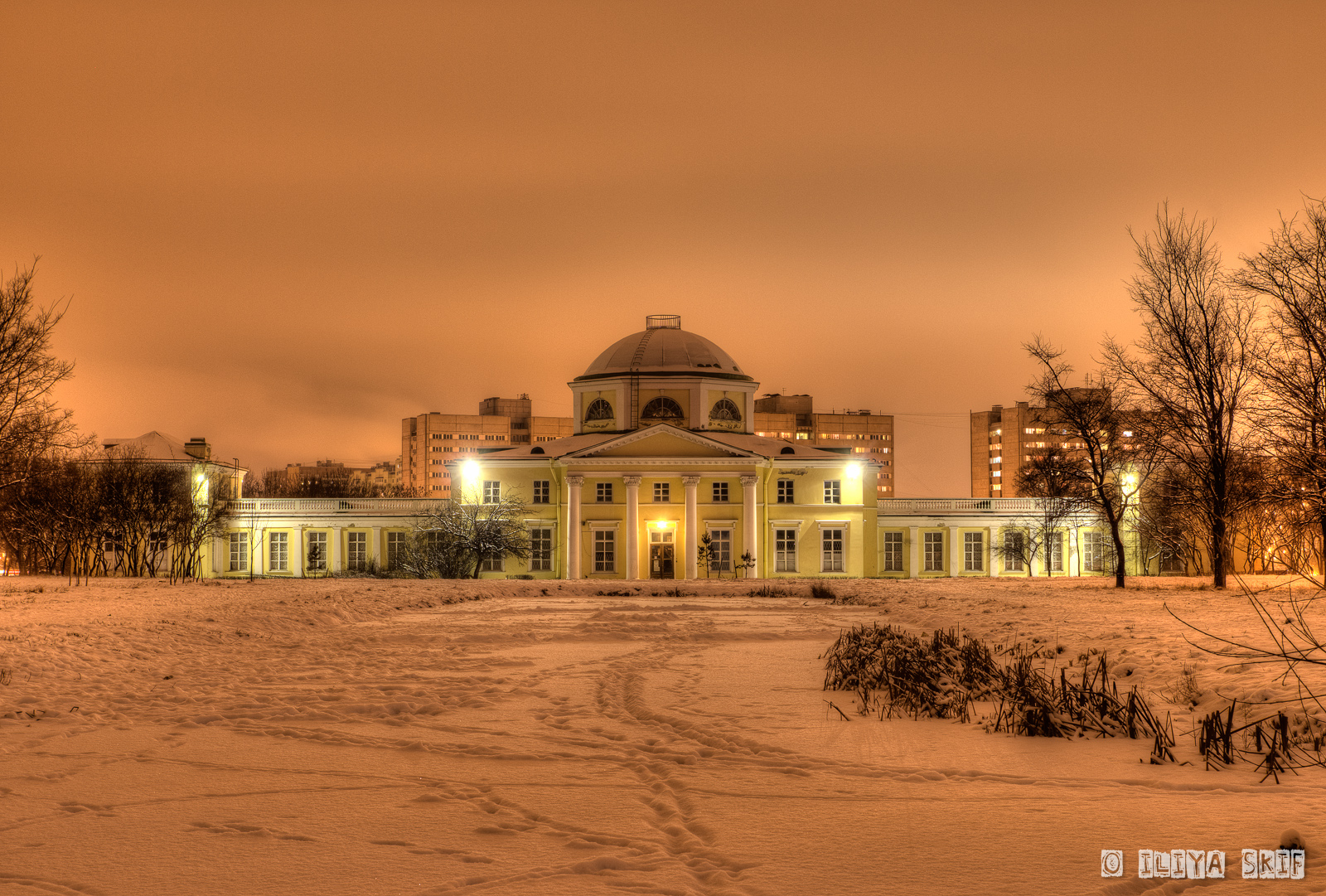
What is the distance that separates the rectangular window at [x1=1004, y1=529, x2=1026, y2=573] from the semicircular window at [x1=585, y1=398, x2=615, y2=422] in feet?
69.0

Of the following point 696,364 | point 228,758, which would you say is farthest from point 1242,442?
point 696,364

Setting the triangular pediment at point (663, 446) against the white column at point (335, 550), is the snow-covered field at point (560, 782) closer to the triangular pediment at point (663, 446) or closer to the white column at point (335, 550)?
the triangular pediment at point (663, 446)

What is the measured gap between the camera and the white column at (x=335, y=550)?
55.3 m

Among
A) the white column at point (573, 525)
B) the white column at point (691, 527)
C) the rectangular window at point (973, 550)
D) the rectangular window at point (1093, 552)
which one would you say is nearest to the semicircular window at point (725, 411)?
the white column at point (691, 527)

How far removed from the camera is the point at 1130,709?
9.38 metres

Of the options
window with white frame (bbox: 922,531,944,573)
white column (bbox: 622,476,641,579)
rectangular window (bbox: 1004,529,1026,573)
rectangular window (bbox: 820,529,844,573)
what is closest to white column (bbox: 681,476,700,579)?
white column (bbox: 622,476,641,579)

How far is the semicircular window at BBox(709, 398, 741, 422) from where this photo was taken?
57125 millimetres

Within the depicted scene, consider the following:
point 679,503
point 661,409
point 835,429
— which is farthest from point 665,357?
point 835,429

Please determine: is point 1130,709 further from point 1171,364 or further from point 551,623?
point 1171,364

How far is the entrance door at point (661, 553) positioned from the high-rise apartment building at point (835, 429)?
11238 cm

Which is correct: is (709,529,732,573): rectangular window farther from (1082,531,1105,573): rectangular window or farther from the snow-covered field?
the snow-covered field

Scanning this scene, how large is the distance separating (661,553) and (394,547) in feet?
47.7

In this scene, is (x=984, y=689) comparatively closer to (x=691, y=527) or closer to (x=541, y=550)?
(x=691, y=527)

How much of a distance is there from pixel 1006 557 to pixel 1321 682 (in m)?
46.4
